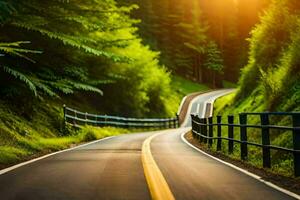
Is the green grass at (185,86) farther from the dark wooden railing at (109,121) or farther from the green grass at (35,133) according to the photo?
the green grass at (35,133)

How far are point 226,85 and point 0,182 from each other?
82335 millimetres

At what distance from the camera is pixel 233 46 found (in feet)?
224

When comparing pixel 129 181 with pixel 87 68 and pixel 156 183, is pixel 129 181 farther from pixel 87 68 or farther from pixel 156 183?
pixel 87 68

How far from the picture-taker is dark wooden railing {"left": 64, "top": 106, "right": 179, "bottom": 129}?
28466mm

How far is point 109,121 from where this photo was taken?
3744 centimetres

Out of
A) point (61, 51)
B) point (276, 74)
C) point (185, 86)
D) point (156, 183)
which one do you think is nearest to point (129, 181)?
point (156, 183)

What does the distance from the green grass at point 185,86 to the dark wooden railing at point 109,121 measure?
22.2 meters

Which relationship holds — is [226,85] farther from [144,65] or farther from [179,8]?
[144,65]

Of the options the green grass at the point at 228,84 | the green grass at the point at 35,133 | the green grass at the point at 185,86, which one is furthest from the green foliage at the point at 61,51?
the green grass at the point at 228,84

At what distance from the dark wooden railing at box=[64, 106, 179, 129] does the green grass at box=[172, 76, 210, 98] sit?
22.2 metres

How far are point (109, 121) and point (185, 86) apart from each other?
4821 cm

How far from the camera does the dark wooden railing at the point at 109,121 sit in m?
28.5

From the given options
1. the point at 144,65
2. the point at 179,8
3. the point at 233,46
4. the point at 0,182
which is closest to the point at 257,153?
the point at 0,182

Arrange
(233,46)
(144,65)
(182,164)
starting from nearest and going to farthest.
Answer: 1. (182,164)
2. (144,65)
3. (233,46)
